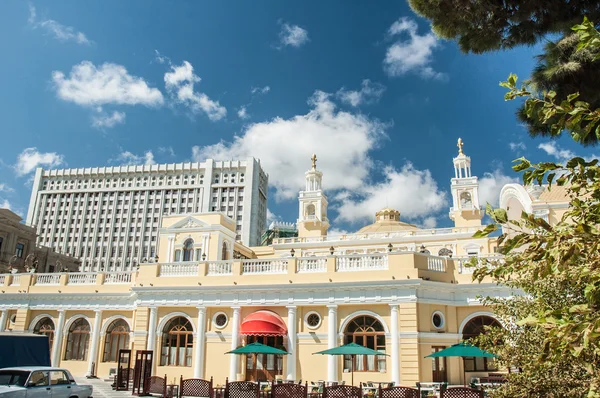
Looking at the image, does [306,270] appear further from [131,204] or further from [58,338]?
[131,204]

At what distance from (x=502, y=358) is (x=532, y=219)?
5.08 m

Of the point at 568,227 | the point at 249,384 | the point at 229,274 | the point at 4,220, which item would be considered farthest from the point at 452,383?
the point at 4,220

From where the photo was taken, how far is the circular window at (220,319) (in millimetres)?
24859

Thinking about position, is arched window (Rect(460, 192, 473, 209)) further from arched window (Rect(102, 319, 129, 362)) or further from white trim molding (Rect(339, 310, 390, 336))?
arched window (Rect(102, 319, 129, 362))

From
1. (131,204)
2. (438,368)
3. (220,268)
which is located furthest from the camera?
(131,204)

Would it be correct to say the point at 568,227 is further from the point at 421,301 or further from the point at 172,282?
the point at 172,282

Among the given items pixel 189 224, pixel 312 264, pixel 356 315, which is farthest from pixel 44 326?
pixel 356 315

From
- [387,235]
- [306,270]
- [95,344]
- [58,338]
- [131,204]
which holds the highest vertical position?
[131,204]

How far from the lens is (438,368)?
72.8ft

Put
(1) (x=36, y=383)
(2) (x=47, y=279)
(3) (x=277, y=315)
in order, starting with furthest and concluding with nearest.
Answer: (2) (x=47, y=279), (3) (x=277, y=315), (1) (x=36, y=383)

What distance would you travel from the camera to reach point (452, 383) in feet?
72.4

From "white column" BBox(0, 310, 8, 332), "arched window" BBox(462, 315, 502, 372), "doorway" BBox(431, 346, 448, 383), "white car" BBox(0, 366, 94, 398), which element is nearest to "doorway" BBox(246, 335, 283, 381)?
"doorway" BBox(431, 346, 448, 383)

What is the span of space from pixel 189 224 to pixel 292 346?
13.8 meters

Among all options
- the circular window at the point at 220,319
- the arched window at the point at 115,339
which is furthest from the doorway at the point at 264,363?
the arched window at the point at 115,339
